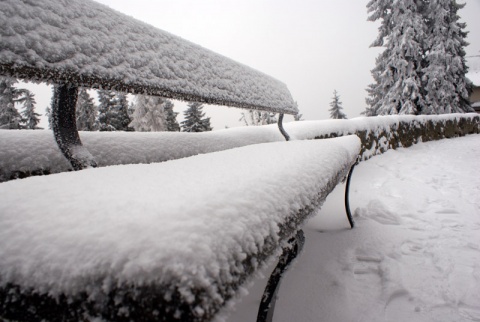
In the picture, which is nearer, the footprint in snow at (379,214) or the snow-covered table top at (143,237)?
the snow-covered table top at (143,237)

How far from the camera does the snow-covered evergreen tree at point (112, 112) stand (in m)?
29.8

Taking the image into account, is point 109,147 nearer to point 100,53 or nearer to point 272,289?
point 100,53

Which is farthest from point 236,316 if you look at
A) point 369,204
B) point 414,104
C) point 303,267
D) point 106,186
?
point 414,104

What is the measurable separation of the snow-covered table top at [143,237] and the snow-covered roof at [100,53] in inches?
25.9

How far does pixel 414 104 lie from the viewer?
1725cm

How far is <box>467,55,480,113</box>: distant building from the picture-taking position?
3127 cm

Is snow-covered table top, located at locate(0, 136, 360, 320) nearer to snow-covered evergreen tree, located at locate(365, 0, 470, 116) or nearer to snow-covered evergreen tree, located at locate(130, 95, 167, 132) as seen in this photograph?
snow-covered evergreen tree, located at locate(365, 0, 470, 116)

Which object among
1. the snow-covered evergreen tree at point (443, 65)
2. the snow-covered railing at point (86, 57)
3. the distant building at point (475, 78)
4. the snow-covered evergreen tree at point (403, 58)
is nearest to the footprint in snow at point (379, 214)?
the snow-covered railing at point (86, 57)

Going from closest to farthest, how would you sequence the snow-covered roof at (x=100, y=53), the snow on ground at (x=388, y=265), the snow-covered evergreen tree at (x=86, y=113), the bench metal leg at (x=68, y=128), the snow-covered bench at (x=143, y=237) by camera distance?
the snow-covered bench at (x=143, y=237) < the snow-covered roof at (x=100, y=53) < the bench metal leg at (x=68, y=128) < the snow on ground at (x=388, y=265) < the snow-covered evergreen tree at (x=86, y=113)

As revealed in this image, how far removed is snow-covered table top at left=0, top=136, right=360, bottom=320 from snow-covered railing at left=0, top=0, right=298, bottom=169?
671mm

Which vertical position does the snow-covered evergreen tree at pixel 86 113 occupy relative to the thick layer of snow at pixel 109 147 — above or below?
above

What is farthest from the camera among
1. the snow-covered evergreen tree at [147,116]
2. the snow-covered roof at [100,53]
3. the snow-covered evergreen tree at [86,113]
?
the snow-covered evergreen tree at [147,116]

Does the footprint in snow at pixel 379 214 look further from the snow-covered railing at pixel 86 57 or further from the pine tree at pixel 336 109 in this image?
the pine tree at pixel 336 109

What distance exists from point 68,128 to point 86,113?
33263mm
